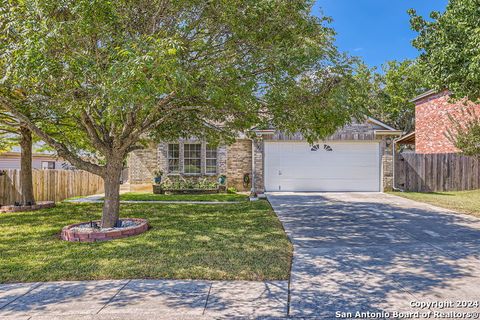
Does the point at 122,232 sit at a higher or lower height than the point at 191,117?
lower

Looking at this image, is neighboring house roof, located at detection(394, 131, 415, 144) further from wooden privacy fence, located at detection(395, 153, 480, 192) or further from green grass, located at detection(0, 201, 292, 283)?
green grass, located at detection(0, 201, 292, 283)

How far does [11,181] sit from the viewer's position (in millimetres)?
12586

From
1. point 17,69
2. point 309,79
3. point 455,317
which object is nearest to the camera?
point 455,317

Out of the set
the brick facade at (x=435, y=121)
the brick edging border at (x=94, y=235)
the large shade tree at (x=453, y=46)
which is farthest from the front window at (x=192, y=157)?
the brick facade at (x=435, y=121)

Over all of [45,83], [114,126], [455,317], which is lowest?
[455,317]

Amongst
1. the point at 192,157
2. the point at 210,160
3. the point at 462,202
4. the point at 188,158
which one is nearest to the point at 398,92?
the point at 462,202

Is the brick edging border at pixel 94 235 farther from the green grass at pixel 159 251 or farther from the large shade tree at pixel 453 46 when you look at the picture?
the large shade tree at pixel 453 46

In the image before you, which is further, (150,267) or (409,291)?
(150,267)

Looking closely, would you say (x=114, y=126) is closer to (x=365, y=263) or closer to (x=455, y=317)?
(x=365, y=263)

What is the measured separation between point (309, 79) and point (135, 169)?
12882mm

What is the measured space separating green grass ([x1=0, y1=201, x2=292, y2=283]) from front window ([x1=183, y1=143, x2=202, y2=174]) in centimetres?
758

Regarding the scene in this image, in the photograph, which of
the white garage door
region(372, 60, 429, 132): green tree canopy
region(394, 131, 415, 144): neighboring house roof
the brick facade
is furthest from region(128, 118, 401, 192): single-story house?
region(372, 60, 429, 132): green tree canopy

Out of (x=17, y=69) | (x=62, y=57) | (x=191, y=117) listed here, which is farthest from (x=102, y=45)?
(x=191, y=117)

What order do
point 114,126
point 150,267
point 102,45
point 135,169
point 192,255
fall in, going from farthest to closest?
point 135,169
point 114,126
point 102,45
point 192,255
point 150,267
